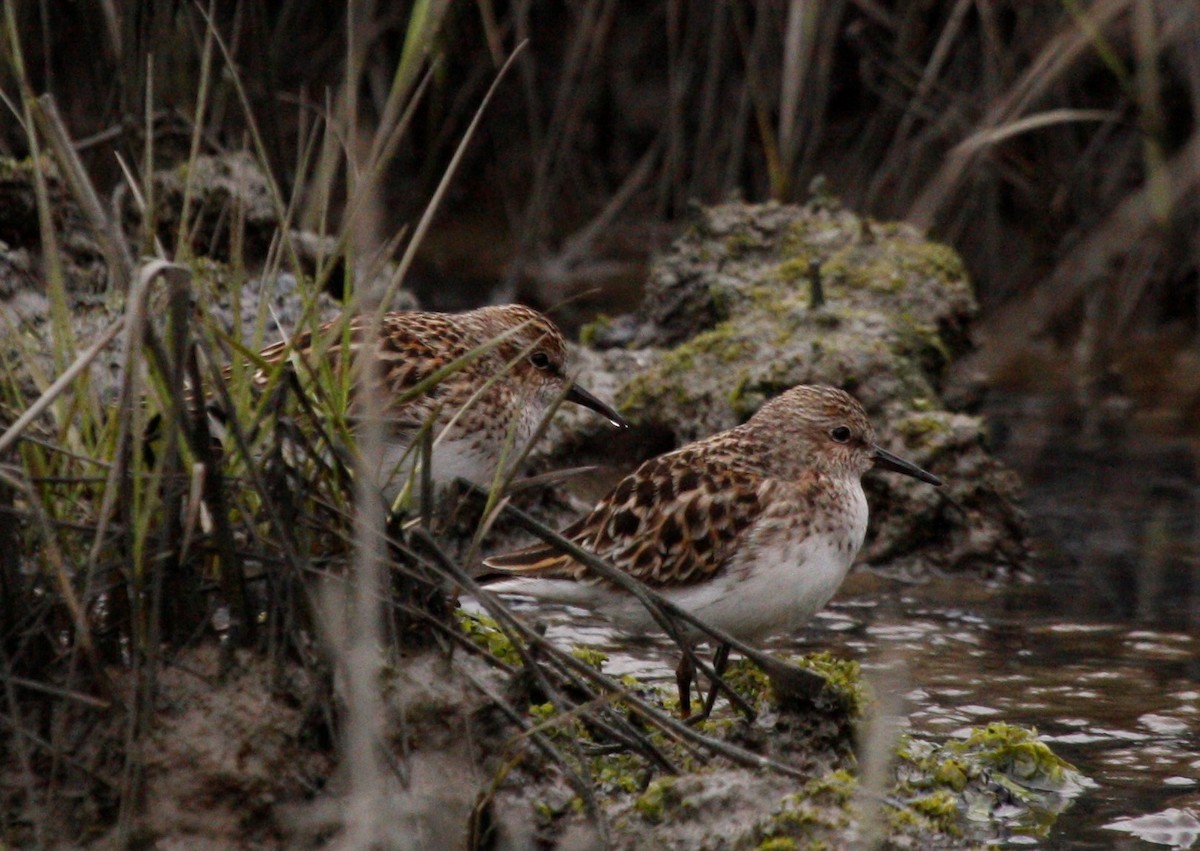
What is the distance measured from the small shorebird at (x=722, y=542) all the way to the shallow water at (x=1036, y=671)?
1.22ft

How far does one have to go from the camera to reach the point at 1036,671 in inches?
233

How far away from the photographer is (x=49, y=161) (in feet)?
22.1

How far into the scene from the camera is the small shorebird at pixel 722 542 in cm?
488

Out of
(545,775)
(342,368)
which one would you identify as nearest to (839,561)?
(545,775)

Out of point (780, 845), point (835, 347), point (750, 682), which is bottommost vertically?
point (780, 845)

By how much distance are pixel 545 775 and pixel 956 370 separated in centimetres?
465

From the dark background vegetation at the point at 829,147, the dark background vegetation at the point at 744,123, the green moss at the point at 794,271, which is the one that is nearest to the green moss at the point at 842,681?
the green moss at the point at 794,271

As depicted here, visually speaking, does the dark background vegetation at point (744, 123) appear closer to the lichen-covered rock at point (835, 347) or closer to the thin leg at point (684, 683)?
the lichen-covered rock at point (835, 347)

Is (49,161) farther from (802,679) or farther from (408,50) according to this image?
(802,679)

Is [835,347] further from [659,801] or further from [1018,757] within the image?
[659,801]

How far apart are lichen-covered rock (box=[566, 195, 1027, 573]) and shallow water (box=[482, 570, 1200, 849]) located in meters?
0.28

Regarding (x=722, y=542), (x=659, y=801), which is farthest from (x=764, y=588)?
(x=659, y=801)

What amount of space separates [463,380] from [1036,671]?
2090 millimetres

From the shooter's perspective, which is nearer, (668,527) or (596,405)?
(668,527)
